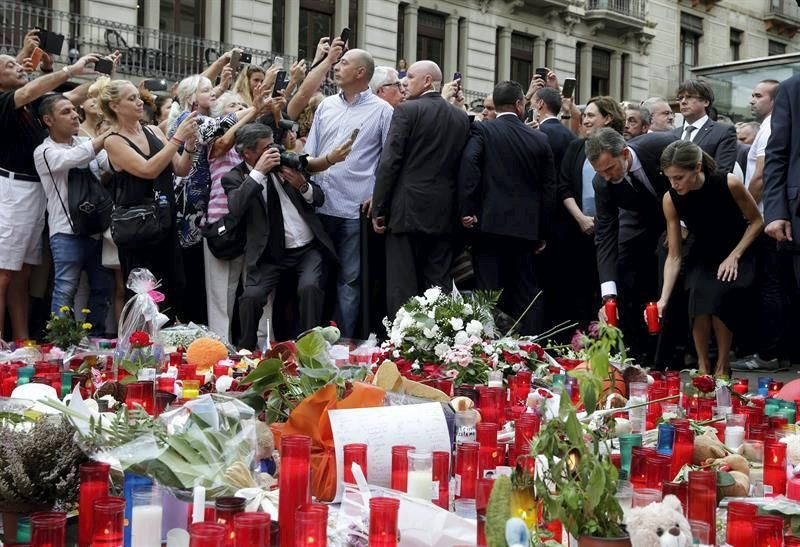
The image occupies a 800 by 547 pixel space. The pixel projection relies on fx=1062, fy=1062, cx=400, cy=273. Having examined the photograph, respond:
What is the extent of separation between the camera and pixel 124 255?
7348 mm

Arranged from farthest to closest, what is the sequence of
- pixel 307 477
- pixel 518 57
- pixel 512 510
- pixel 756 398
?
pixel 518 57, pixel 756 398, pixel 307 477, pixel 512 510

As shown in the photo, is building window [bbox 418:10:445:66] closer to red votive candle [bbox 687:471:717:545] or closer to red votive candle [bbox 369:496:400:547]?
red votive candle [bbox 687:471:717:545]

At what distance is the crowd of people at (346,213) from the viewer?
7148 millimetres

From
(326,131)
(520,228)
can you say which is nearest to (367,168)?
(326,131)

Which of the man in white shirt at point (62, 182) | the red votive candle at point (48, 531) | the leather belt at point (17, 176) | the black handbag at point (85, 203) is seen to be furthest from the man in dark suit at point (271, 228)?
the red votive candle at point (48, 531)

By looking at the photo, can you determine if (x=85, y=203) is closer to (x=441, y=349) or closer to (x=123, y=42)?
(x=441, y=349)

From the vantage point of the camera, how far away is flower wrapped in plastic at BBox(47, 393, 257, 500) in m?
2.84

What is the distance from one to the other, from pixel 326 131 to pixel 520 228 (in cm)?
159

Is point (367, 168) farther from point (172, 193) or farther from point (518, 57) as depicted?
point (518, 57)

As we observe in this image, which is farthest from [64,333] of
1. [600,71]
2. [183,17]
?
[600,71]

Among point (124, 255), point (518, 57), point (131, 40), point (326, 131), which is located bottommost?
point (124, 255)

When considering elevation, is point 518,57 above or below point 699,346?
above

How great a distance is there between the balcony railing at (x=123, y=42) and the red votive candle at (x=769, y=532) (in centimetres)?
1789

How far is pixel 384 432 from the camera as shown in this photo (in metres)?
3.16
